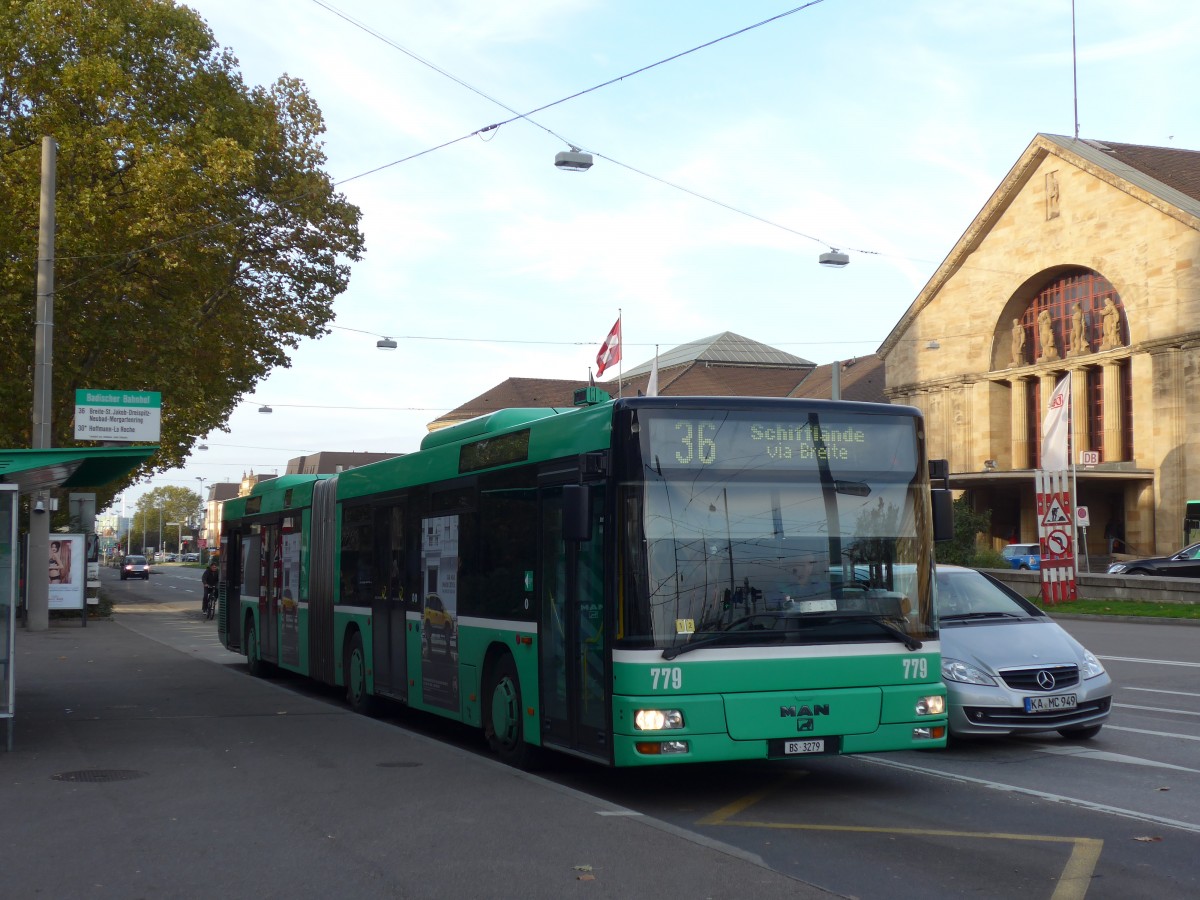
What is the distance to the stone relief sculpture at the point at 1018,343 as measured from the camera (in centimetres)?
6197

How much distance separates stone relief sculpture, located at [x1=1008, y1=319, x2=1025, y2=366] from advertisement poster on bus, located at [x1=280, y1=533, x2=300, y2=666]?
4932 centimetres

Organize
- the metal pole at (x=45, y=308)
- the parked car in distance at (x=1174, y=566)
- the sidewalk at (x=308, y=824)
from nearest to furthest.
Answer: the sidewalk at (x=308, y=824), the metal pole at (x=45, y=308), the parked car in distance at (x=1174, y=566)

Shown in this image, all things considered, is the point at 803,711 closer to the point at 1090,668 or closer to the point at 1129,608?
the point at 1090,668

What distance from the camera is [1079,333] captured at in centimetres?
5838

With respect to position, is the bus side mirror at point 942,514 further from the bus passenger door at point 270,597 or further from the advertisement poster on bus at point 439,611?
the bus passenger door at point 270,597

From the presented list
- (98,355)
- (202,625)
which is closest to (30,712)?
(98,355)

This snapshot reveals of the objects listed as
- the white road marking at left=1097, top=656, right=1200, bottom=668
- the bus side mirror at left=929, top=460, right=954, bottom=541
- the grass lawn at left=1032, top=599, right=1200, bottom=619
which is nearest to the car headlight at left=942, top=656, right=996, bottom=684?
the bus side mirror at left=929, top=460, right=954, bottom=541

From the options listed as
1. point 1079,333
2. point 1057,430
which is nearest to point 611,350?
point 1057,430

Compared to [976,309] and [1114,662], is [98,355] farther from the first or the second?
[976,309]

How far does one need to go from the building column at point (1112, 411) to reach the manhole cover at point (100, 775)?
52.5 metres

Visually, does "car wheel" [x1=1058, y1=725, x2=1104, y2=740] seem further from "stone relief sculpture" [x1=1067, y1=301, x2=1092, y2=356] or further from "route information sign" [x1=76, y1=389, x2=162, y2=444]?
"stone relief sculpture" [x1=1067, y1=301, x2=1092, y2=356]

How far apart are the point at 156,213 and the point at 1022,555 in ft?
126

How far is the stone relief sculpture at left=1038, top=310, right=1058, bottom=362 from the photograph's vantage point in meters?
60.1

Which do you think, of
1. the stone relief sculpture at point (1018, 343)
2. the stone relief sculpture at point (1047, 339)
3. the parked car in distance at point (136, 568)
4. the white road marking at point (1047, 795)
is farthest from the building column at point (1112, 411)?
the parked car in distance at point (136, 568)
